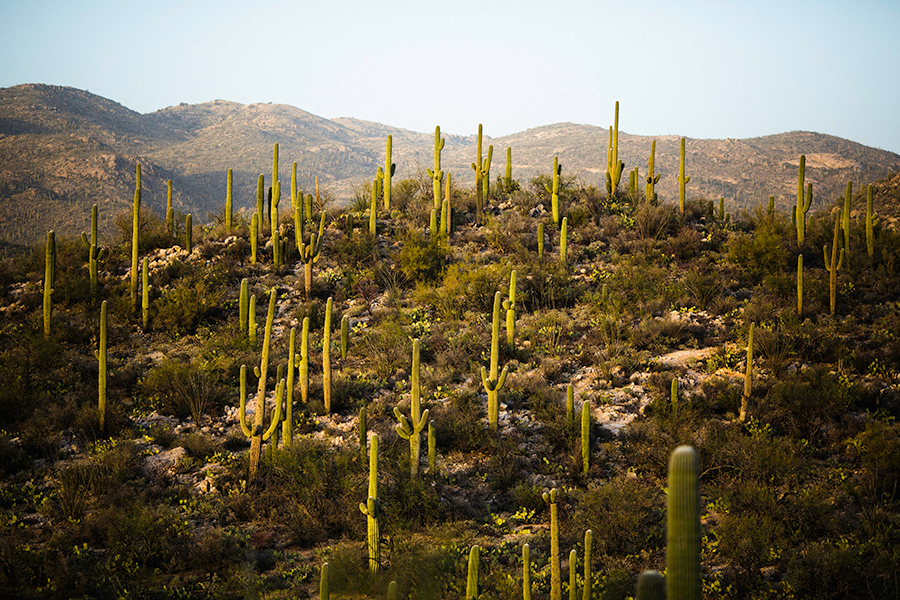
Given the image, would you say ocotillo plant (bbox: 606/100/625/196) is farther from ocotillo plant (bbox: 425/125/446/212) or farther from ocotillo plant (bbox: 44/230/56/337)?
ocotillo plant (bbox: 44/230/56/337)

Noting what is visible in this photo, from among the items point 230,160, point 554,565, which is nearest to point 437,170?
point 554,565

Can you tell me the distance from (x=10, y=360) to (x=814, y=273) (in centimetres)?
1648

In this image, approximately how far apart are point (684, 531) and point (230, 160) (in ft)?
263

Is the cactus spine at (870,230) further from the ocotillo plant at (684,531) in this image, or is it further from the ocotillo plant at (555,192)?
the ocotillo plant at (684,531)

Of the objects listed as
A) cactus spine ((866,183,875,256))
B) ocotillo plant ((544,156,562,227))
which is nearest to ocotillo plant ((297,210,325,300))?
ocotillo plant ((544,156,562,227))

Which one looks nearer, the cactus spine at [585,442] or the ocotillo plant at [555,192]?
the cactus spine at [585,442]

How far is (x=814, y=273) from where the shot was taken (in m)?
12.0

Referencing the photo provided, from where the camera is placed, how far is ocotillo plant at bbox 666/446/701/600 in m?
1.95

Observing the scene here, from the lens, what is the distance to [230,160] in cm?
7306

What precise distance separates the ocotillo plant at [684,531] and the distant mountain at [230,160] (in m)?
32.3

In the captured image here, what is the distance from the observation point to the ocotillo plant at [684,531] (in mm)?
1949

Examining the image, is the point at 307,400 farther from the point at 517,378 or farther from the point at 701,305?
the point at 701,305

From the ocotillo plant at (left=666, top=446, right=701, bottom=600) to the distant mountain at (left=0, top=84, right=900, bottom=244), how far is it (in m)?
32.3

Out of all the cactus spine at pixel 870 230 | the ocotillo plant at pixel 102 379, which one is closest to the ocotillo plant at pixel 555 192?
the cactus spine at pixel 870 230
